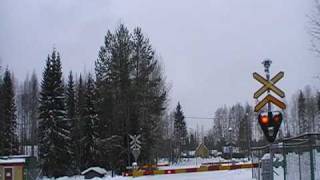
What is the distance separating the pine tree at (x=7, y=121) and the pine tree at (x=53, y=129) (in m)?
8.27

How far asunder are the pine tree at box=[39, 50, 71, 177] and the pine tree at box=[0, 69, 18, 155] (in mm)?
8273

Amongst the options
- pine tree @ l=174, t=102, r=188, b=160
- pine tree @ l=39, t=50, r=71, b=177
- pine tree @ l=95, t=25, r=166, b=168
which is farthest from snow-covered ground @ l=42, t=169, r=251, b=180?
pine tree @ l=174, t=102, r=188, b=160

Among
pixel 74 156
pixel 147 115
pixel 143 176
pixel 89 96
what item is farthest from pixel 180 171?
pixel 74 156

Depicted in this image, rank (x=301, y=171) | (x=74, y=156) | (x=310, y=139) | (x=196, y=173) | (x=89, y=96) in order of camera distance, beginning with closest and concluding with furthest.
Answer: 1. (x=310, y=139)
2. (x=301, y=171)
3. (x=196, y=173)
4. (x=89, y=96)
5. (x=74, y=156)

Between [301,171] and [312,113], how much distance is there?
10732cm

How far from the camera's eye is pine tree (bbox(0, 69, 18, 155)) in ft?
236

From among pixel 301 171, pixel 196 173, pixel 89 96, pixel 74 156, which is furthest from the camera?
pixel 74 156

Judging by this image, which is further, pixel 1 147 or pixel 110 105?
pixel 1 147

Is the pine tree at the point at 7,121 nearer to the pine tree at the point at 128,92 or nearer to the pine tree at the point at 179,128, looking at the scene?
the pine tree at the point at 128,92

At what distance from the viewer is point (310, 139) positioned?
12.7m

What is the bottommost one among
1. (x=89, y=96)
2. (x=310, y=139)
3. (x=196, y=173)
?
(x=196, y=173)

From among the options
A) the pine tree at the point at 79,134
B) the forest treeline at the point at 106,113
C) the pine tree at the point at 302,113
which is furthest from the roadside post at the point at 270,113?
the pine tree at the point at 302,113

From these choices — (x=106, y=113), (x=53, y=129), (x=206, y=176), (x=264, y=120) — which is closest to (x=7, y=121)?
(x=53, y=129)

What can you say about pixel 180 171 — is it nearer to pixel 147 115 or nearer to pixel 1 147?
pixel 147 115
